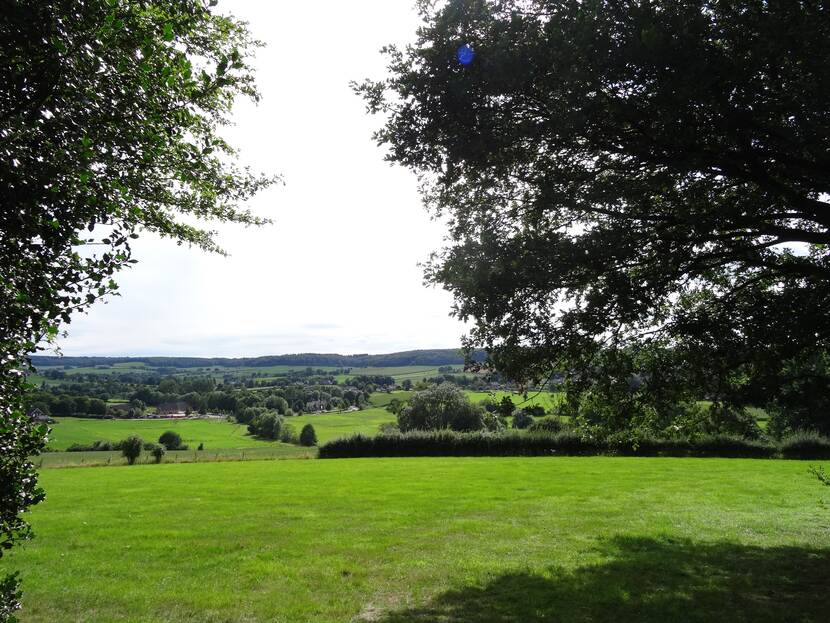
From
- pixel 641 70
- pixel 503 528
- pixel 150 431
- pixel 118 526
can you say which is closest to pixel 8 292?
pixel 641 70

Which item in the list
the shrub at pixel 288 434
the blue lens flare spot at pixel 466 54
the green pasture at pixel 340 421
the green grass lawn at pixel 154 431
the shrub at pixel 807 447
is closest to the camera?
the blue lens flare spot at pixel 466 54

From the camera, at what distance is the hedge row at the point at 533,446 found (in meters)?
39.1

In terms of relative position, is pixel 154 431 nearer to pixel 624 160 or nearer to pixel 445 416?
pixel 445 416

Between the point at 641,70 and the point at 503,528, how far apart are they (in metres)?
12.3

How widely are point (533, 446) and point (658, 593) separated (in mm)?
38080

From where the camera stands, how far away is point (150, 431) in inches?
3036

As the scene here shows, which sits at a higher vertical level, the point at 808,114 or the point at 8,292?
the point at 808,114

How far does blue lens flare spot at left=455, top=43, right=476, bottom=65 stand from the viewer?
26.1 feet

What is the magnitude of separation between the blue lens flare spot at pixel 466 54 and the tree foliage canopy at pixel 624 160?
83mm

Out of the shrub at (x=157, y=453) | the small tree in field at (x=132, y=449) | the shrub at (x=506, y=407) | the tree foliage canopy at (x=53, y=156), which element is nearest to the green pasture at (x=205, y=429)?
the shrub at (x=157, y=453)

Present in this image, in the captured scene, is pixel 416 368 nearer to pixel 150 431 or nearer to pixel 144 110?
pixel 150 431

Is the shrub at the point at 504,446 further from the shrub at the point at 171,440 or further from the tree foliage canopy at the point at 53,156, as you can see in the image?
the tree foliage canopy at the point at 53,156

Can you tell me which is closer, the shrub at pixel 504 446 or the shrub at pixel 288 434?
the shrub at pixel 504 446

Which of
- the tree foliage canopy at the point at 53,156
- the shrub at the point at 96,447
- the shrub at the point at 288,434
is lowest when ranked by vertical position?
the shrub at the point at 288,434
